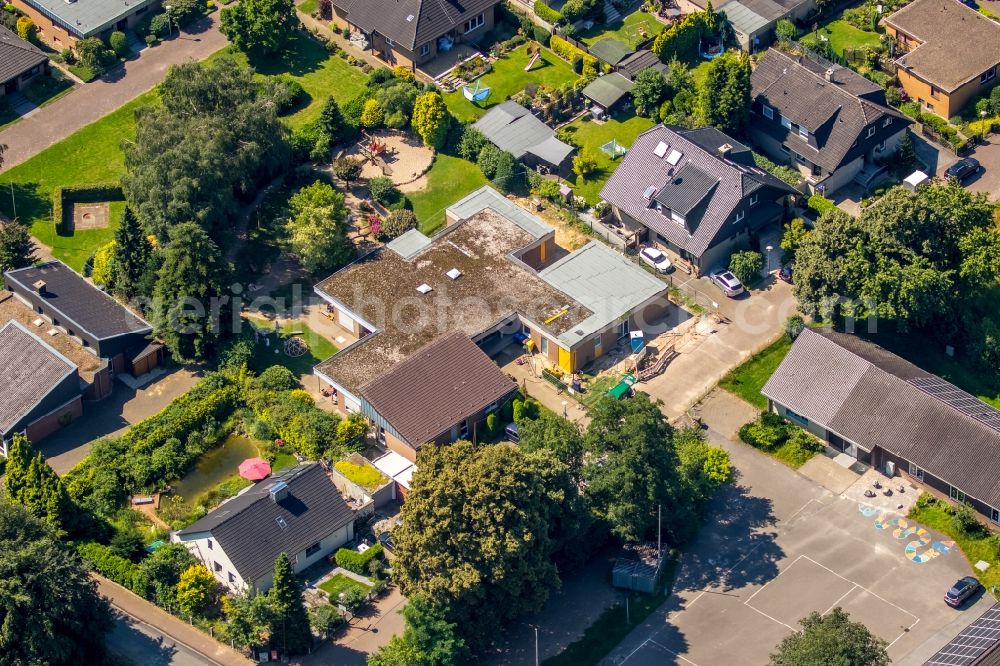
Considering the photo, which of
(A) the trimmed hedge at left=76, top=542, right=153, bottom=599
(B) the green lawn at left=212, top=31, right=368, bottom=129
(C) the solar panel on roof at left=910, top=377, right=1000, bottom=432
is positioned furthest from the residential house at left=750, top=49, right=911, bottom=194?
(A) the trimmed hedge at left=76, top=542, right=153, bottom=599

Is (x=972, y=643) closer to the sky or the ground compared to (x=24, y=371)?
closer to the sky

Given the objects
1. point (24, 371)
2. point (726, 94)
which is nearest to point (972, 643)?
point (726, 94)

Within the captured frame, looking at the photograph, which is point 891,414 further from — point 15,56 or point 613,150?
point 15,56

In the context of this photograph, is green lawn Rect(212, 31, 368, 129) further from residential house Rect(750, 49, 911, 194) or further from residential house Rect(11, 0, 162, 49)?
residential house Rect(750, 49, 911, 194)

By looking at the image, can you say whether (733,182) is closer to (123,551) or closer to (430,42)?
(430,42)

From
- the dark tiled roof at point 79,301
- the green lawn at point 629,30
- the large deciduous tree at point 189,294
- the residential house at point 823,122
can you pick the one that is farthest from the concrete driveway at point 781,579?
the green lawn at point 629,30

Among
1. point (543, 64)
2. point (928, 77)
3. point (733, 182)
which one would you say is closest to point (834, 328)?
point (733, 182)

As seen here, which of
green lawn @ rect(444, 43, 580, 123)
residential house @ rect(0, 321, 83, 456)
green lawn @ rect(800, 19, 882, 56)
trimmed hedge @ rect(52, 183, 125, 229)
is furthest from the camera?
green lawn @ rect(800, 19, 882, 56)

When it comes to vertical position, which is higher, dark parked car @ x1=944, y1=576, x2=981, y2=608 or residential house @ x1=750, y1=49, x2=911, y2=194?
residential house @ x1=750, y1=49, x2=911, y2=194
